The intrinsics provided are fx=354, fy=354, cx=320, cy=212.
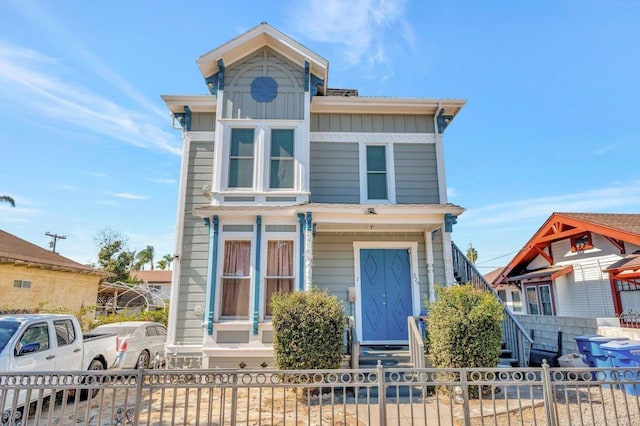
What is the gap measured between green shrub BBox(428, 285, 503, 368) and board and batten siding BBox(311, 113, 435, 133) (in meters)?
5.18

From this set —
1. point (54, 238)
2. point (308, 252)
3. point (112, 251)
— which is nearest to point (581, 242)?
point (308, 252)

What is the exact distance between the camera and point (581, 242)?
46.0 feet

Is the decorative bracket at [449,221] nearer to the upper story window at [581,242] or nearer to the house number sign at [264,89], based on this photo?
the house number sign at [264,89]

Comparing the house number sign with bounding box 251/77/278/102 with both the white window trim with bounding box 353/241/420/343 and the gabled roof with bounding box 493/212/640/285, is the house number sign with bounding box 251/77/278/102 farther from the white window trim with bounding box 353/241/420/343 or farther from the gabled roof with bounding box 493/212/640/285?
the gabled roof with bounding box 493/212/640/285

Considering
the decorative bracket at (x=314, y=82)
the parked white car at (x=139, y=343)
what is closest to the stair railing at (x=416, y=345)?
the parked white car at (x=139, y=343)

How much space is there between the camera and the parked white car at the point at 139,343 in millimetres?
8659

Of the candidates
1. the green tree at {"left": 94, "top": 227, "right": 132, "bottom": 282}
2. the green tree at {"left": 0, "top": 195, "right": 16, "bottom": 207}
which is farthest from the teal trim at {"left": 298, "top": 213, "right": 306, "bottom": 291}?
the green tree at {"left": 94, "top": 227, "right": 132, "bottom": 282}

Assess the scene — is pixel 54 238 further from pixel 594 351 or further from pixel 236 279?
pixel 594 351

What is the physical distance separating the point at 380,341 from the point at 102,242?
32.8 m

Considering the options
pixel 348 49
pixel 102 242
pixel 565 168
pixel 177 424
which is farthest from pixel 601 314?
pixel 102 242

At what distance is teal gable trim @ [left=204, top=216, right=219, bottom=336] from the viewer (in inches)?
308

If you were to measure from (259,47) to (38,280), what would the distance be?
12945 mm

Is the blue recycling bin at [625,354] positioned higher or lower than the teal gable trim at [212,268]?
lower

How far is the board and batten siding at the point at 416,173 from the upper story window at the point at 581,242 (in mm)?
8441
